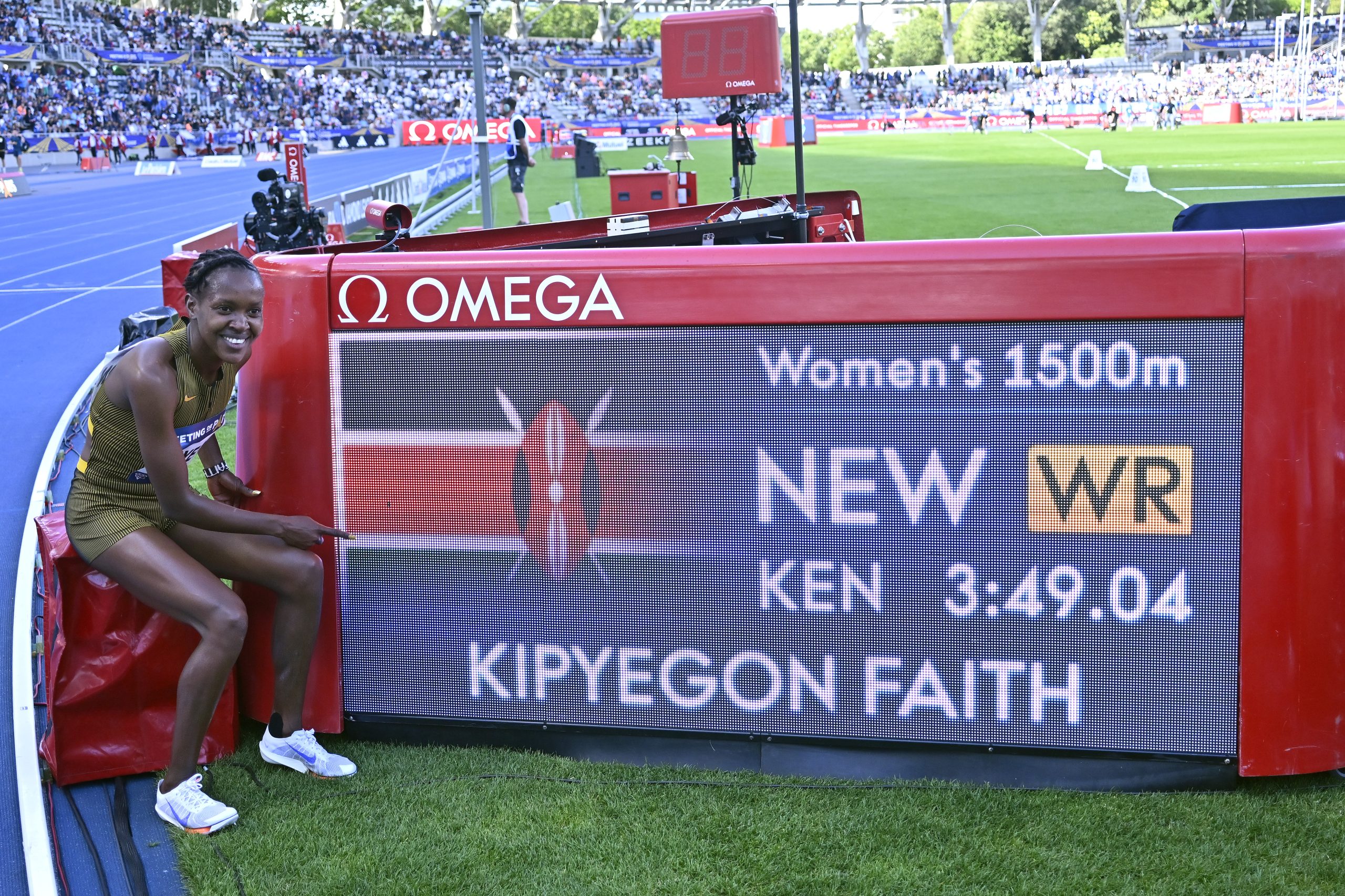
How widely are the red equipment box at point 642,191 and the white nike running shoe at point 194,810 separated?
1371 cm

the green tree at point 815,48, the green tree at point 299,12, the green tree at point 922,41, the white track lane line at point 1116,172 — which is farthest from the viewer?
the green tree at point 815,48

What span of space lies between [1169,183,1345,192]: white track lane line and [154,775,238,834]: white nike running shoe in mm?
20880

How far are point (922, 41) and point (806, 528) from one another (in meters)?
126

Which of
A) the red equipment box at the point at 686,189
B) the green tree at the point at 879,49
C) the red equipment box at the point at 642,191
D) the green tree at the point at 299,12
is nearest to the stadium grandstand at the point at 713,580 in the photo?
the red equipment box at the point at 642,191

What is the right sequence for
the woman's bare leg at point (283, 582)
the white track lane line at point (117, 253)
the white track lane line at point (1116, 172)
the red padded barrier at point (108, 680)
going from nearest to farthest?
the woman's bare leg at point (283, 582) < the red padded barrier at point (108, 680) < the white track lane line at point (117, 253) < the white track lane line at point (1116, 172)

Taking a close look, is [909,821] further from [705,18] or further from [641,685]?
[705,18]

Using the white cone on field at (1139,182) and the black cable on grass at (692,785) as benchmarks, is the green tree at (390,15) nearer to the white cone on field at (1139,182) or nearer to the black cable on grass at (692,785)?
the white cone on field at (1139,182)

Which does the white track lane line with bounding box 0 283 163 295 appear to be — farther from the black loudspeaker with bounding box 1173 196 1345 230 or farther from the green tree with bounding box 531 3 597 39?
the green tree with bounding box 531 3 597 39

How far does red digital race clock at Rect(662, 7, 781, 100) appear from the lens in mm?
11781

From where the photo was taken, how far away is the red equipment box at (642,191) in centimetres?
1659

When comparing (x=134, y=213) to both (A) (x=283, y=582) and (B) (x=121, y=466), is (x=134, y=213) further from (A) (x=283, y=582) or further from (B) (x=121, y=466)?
(A) (x=283, y=582)

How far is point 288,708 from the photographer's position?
361cm

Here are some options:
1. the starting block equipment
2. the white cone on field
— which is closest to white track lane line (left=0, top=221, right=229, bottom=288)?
the white cone on field

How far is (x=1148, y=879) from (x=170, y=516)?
8.70 feet
